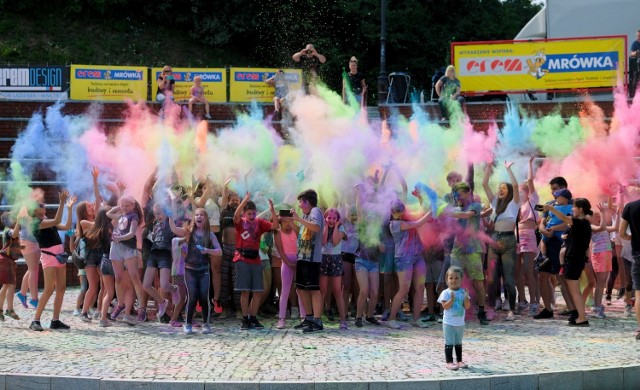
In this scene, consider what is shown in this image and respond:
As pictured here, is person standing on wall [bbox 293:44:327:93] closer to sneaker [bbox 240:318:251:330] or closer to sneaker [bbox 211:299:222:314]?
sneaker [bbox 211:299:222:314]

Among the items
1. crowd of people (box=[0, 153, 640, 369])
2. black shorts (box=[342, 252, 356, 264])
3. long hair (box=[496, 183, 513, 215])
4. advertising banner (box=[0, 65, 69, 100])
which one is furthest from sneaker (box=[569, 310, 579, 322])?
advertising banner (box=[0, 65, 69, 100])

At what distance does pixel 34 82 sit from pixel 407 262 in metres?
12.2

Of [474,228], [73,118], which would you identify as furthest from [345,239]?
[73,118]

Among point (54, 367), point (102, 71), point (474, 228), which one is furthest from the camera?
point (102, 71)

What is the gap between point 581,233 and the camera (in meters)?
11.4

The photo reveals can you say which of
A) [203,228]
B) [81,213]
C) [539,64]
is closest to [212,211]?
[203,228]

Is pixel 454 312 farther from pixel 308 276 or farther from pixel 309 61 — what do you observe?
pixel 309 61

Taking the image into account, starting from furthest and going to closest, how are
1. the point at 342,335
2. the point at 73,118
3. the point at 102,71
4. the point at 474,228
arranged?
the point at 102,71, the point at 73,118, the point at 474,228, the point at 342,335

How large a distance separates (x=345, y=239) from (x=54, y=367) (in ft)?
13.6

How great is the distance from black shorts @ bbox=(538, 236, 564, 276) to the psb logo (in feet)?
27.1

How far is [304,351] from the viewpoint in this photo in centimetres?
962

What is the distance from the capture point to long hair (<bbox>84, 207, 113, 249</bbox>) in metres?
11.8

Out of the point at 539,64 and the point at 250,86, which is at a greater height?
the point at 539,64

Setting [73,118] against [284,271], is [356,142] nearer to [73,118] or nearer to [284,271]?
[284,271]
